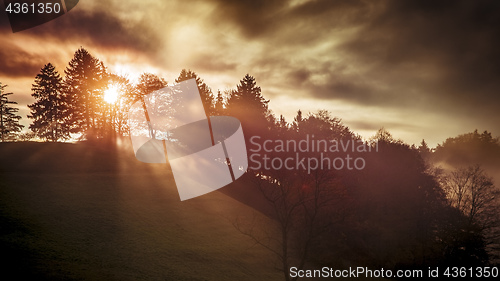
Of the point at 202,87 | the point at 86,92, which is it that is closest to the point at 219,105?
the point at 202,87

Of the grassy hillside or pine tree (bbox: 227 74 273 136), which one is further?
pine tree (bbox: 227 74 273 136)

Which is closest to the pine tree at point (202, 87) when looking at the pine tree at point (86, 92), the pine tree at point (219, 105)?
the pine tree at point (219, 105)

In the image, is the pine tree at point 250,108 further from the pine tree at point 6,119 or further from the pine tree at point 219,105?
the pine tree at point 6,119

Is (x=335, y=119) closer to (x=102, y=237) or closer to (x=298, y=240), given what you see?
(x=298, y=240)

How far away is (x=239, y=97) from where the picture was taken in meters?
60.3

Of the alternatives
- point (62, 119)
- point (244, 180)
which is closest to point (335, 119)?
point (244, 180)

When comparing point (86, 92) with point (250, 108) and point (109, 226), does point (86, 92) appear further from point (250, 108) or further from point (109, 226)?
point (109, 226)

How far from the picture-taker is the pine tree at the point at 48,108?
72.3 meters

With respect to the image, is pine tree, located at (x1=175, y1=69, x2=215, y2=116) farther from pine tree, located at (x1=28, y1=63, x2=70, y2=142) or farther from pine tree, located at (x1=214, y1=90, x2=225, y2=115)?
pine tree, located at (x1=28, y1=63, x2=70, y2=142)

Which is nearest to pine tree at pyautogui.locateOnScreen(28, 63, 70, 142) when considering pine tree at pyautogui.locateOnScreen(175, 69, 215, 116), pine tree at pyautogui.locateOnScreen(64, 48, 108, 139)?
pine tree at pyautogui.locateOnScreen(64, 48, 108, 139)

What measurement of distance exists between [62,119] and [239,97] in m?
48.7

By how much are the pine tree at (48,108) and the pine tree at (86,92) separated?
6.10 m

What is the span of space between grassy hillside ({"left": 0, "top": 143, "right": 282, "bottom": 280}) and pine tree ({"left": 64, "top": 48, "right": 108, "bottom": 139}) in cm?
2827

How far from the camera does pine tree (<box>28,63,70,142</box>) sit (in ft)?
237
